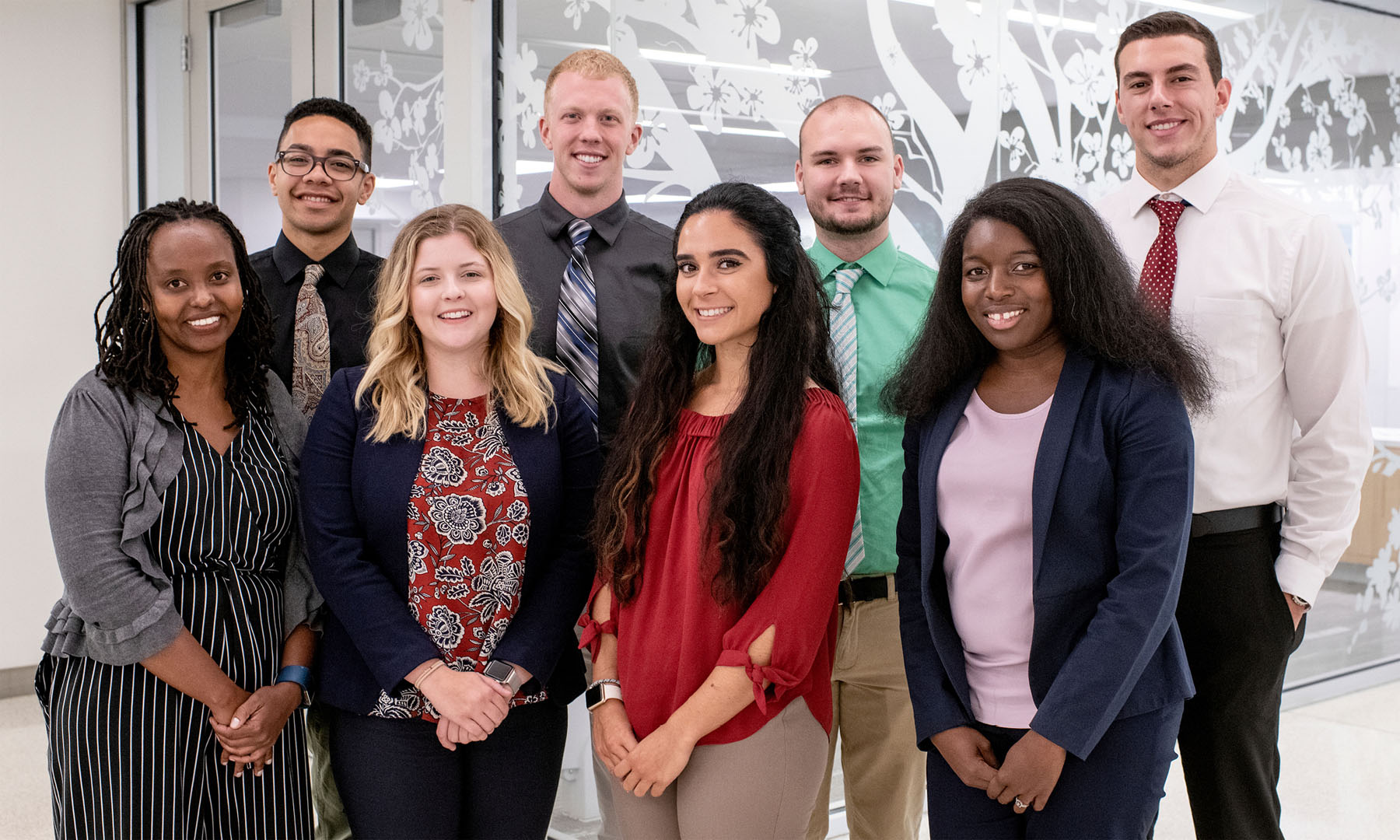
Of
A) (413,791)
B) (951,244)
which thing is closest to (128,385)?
(413,791)

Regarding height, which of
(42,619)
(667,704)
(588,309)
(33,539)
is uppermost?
(588,309)

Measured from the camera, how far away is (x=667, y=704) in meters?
1.99

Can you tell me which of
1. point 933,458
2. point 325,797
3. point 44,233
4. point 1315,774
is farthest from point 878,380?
point 44,233

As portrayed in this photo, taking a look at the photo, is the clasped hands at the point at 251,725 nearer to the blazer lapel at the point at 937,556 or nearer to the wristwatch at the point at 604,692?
the wristwatch at the point at 604,692

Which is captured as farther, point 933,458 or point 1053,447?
point 933,458

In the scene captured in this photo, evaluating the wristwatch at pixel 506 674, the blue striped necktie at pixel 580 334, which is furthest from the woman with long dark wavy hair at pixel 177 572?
the blue striped necktie at pixel 580 334

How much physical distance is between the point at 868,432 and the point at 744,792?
0.94 meters

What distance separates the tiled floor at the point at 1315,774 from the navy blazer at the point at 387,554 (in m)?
2.29

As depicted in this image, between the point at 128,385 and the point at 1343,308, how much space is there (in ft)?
7.87

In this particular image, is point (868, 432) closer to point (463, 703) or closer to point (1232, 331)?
point (1232, 331)

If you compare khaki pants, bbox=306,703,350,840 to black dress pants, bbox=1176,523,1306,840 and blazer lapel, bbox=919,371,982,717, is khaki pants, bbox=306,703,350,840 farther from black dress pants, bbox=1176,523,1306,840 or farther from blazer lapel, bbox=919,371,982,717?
black dress pants, bbox=1176,523,1306,840

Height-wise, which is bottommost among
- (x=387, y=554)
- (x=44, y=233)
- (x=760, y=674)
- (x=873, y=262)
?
(x=760, y=674)

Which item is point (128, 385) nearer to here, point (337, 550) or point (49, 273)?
point (337, 550)

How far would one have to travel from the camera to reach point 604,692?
2.07 m
